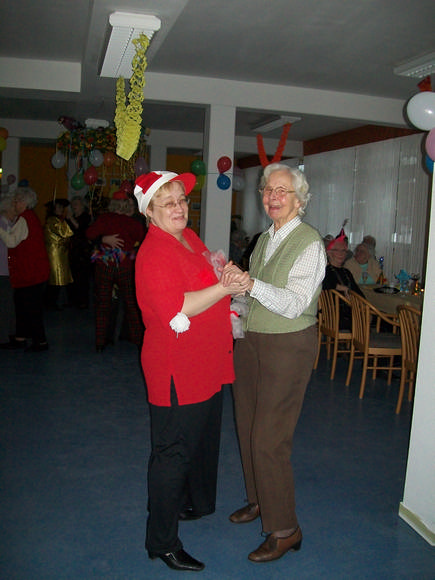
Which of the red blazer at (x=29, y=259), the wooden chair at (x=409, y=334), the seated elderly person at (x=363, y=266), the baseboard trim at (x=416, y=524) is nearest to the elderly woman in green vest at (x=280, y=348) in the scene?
the baseboard trim at (x=416, y=524)

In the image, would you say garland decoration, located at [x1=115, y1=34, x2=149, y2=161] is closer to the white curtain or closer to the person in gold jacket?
the person in gold jacket

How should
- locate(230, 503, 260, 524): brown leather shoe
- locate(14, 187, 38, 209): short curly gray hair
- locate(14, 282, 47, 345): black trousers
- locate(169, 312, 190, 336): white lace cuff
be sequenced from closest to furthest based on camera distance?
locate(169, 312, 190, 336): white lace cuff, locate(230, 503, 260, 524): brown leather shoe, locate(14, 187, 38, 209): short curly gray hair, locate(14, 282, 47, 345): black trousers

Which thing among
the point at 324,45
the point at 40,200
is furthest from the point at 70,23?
the point at 40,200

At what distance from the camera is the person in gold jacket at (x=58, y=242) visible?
7668mm

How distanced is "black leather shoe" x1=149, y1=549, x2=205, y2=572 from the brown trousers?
316 millimetres

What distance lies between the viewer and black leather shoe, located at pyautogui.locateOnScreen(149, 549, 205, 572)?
7.44ft

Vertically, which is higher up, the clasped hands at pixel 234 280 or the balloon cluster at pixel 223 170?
the balloon cluster at pixel 223 170

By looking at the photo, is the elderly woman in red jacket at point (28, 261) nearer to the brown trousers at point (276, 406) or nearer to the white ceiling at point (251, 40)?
the white ceiling at point (251, 40)

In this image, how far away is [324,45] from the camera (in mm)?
5426

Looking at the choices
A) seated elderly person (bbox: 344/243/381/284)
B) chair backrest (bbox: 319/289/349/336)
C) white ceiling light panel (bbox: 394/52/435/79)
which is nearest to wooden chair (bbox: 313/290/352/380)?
chair backrest (bbox: 319/289/349/336)

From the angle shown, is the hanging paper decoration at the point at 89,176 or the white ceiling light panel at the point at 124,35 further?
the hanging paper decoration at the point at 89,176

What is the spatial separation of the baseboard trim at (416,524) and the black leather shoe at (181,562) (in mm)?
1053

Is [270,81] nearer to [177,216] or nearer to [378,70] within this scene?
[378,70]

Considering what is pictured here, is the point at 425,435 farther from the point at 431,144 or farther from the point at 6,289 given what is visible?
the point at 6,289
